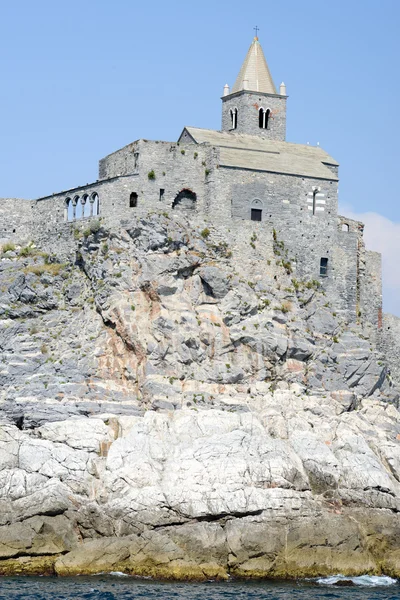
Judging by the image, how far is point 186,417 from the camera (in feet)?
234

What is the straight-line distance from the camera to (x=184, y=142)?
268 feet

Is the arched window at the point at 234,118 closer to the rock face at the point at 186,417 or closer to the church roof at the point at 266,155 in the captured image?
the church roof at the point at 266,155

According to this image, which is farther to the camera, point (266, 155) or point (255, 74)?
point (255, 74)

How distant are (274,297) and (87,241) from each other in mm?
10419

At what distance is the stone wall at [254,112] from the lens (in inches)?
3322

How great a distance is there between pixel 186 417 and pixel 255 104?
22122mm

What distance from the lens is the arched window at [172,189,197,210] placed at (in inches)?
Result: 3081

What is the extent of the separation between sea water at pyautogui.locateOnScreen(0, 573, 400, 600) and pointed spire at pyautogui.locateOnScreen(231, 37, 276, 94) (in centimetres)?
3216

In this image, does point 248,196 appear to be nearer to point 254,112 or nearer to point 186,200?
point 186,200

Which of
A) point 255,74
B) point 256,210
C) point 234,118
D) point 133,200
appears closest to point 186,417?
point 133,200

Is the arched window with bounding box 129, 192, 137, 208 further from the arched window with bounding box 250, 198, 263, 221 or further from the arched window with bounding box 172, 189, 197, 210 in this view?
the arched window with bounding box 250, 198, 263, 221

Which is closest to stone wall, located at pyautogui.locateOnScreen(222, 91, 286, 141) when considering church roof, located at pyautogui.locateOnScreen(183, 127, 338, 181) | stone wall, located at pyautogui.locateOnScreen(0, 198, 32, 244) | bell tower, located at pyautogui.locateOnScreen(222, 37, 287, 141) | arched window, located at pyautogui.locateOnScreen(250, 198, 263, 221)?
bell tower, located at pyautogui.locateOnScreen(222, 37, 287, 141)

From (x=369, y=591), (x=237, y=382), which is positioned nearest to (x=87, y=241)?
(x=237, y=382)

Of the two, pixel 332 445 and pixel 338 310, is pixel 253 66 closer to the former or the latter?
pixel 338 310
